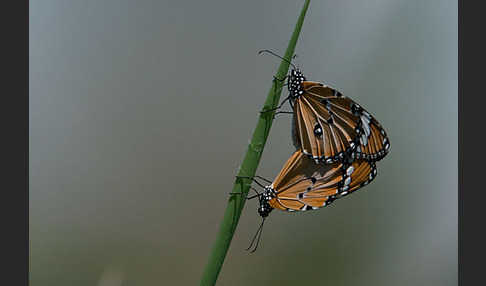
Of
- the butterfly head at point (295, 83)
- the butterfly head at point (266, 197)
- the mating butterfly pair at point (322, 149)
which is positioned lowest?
the butterfly head at point (266, 197)

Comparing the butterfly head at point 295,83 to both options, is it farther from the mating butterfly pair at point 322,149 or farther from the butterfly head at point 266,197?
the butterfly head at point 266,197

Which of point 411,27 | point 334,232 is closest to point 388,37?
point 411,27

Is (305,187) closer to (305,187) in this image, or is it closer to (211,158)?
(305,187)

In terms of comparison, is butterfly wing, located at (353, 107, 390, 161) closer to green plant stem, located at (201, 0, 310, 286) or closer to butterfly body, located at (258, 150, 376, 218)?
butterfly body, located at (258, 150, 376, 218)

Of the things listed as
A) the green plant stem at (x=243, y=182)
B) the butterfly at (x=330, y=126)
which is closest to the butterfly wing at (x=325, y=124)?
the butterfly at (x=330, y=126)

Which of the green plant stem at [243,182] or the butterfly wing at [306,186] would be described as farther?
the butterfly wing at [306,186]

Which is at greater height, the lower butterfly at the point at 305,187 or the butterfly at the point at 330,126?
the butterfly at the point at 330,126
